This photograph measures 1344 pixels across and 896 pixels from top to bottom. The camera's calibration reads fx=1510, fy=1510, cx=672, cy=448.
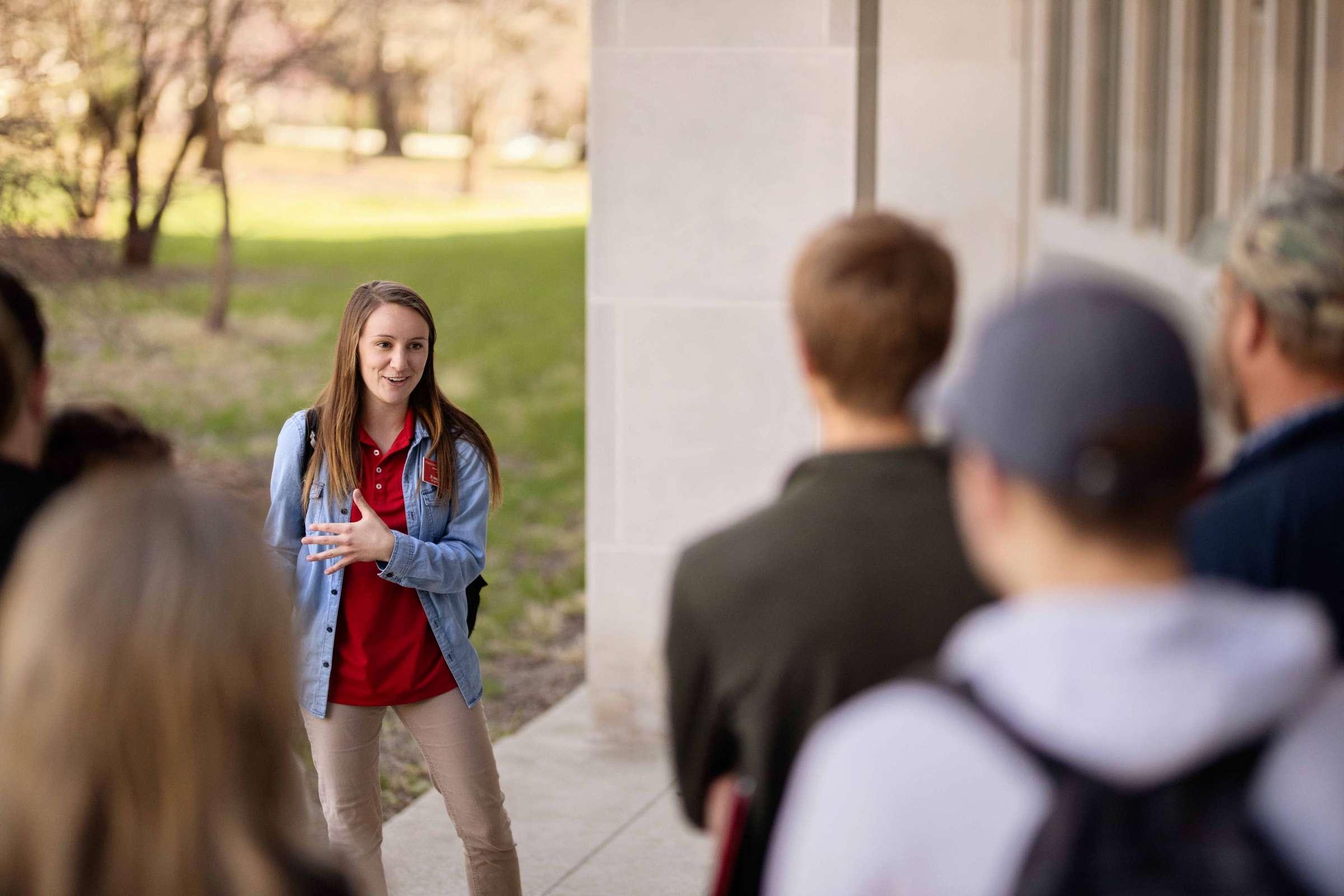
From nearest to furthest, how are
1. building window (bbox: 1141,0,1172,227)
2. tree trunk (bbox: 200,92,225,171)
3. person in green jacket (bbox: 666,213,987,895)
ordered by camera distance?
person in green jacket (bbox: 666,213,987,895)
building window (bbox: 1141,0,1172,227)
tree trunk (bbox: 200,92,225,171)

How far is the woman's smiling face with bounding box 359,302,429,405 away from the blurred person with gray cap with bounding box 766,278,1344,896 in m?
2.37

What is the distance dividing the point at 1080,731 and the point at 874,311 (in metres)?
0.79

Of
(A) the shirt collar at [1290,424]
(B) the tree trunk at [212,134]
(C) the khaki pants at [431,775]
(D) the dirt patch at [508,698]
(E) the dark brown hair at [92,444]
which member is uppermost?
(B) the tree trunk at [212,134]

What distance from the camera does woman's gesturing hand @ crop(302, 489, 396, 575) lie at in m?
3.52

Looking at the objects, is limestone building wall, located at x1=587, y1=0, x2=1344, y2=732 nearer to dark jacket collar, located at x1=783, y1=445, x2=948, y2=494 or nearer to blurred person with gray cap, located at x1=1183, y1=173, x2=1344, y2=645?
blurred person with gray cap, located at x1=1183, y1=173, x2=1344, y2=645

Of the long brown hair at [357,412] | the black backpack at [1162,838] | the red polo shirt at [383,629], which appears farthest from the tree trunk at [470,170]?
the black backpack at [1162,838]

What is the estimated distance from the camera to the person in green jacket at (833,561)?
1.96 meters

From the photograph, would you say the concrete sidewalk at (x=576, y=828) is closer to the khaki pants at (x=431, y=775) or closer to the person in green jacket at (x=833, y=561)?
the khaki pants at (x=431, y=775)

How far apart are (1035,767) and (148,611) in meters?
0.88

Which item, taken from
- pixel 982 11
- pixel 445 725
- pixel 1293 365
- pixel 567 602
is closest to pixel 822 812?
pixel 1293 365

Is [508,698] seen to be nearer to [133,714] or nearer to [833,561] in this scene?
[833,561]

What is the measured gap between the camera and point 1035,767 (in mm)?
1395

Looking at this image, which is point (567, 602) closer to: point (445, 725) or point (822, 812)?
point (445, 725)

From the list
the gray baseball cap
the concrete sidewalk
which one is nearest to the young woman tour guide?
the concrete sidewalk
